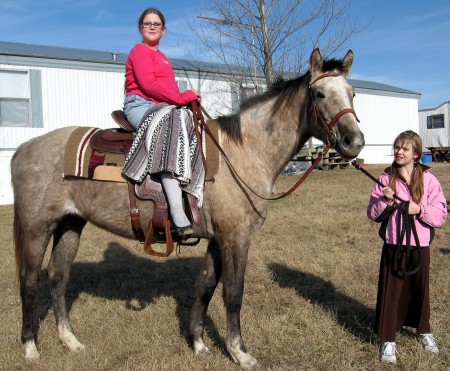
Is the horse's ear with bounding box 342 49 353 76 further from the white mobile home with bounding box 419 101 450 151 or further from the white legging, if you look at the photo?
the white mobile home with bounding box 419 101 450 151

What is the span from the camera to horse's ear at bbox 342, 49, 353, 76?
3.38m

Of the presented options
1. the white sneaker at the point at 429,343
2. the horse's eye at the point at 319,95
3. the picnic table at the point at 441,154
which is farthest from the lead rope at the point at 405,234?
the picnic table at the point at 441,154

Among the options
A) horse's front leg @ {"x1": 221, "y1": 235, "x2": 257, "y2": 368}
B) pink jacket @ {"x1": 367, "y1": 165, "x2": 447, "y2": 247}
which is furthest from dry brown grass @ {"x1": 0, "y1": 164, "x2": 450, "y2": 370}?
pink jacket @ {"x1": 367, "y1": 165, "x2": 447, "y2": 247}

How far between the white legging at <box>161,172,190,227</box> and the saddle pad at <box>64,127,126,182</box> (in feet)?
1.34

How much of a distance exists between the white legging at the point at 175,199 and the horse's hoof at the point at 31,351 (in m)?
1.73

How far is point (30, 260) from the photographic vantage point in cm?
383

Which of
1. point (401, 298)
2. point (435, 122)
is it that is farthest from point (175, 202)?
point (435, 122)

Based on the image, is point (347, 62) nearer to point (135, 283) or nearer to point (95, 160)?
point (95, 160)

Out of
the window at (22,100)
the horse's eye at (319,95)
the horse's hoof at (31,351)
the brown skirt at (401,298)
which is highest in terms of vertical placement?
the window at (22,100)

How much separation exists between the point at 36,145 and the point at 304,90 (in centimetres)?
236

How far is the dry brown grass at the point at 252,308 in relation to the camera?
361 centimetres

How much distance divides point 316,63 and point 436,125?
33.1 metres

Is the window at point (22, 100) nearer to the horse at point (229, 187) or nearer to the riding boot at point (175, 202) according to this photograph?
the horse at point (229, 187)

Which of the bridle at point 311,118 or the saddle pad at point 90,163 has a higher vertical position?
the bridle at point 311,118
